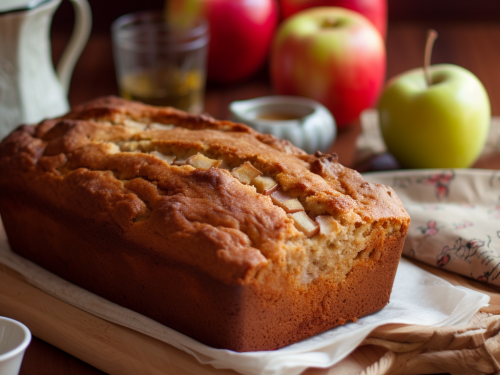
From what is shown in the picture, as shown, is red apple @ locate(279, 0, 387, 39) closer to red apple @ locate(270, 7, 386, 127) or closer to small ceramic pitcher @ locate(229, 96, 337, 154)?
red apple @ locate(270, 7, 386, 127)

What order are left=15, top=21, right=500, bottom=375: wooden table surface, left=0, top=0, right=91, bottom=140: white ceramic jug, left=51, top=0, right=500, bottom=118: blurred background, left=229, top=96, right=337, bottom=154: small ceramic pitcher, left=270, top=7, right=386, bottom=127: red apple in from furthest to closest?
left=51, top=0, right=500, bottom=118: blurred background → left=15, top=21, right=500, bottom=375: wooden table surface → left=270, top=7, right=386, bottom=127: red apple → left=229, top=96, right=337, bottom=154: small ceramic pitcher → left=0, top=0, right=91, bottom=140: white ceramic jug

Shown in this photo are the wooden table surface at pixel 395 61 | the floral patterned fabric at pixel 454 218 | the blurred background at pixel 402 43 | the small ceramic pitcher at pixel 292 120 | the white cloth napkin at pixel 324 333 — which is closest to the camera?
the white cloth napkin at pixel 324 333

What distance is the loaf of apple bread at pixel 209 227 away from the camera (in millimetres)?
1103

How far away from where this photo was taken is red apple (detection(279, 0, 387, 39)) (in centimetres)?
264

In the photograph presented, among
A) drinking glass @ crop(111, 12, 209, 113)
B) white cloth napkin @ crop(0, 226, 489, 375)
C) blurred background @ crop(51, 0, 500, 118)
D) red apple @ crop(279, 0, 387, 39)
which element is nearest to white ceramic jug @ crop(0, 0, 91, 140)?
drinking glass @ crop(111, 12, 209, 113)

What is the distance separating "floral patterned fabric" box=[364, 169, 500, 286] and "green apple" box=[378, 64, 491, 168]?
0.24 m

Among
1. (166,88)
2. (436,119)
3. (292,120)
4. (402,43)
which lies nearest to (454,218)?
(436,119)

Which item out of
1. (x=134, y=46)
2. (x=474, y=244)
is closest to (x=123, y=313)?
(x=474, y=244)

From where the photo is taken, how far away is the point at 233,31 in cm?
257

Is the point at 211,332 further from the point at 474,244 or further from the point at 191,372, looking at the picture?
the point at 474,244

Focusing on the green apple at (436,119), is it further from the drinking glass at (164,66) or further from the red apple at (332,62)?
the drinking glass at (164,66)

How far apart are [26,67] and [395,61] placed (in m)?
1.71

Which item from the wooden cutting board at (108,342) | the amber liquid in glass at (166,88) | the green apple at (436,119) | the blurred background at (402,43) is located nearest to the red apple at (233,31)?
the blurred background at (402,43)

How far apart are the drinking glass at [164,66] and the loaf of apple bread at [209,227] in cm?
84
